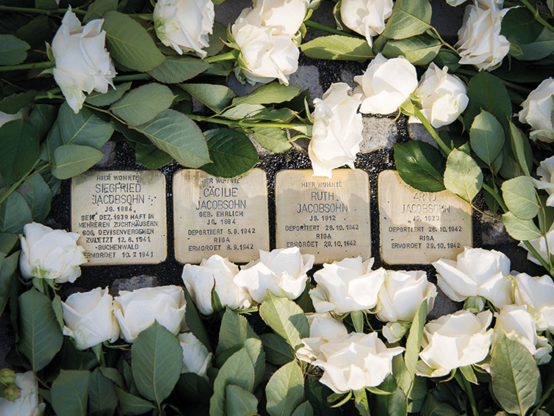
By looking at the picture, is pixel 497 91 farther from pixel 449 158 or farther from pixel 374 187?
pixel 374 187

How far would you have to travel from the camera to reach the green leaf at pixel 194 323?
0.79 meters

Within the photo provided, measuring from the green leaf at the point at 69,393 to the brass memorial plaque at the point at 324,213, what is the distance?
1.61 feet

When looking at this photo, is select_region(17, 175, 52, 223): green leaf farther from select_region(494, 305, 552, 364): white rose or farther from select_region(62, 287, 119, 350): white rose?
select_region(494, 305, 552, 364): white rose

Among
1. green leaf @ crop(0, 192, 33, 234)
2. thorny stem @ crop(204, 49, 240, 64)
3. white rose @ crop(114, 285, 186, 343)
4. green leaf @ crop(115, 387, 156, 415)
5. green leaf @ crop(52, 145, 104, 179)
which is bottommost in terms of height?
green leaf @ crop(115, 387, 156, 415)

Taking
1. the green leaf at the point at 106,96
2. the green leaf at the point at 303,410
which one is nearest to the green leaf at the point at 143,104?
the green leaf at the point at 106,96

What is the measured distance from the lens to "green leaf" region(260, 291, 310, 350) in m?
0.78

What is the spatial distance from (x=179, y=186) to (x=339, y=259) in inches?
16.8

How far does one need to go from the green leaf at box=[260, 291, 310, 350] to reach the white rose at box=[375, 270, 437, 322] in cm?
18

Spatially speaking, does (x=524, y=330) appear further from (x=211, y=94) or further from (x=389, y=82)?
(x=211, y=94)

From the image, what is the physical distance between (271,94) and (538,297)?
2.44ft

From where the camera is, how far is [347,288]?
0.79 m

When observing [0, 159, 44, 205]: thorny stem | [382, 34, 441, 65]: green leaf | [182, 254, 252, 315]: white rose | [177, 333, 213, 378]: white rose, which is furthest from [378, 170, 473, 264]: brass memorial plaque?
[0, 159, 44, 205]: thorny stem

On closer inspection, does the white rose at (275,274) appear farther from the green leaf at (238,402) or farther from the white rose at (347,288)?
the green leaf at (238,402)

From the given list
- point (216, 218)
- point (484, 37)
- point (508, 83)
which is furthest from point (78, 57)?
point (508, 83)
